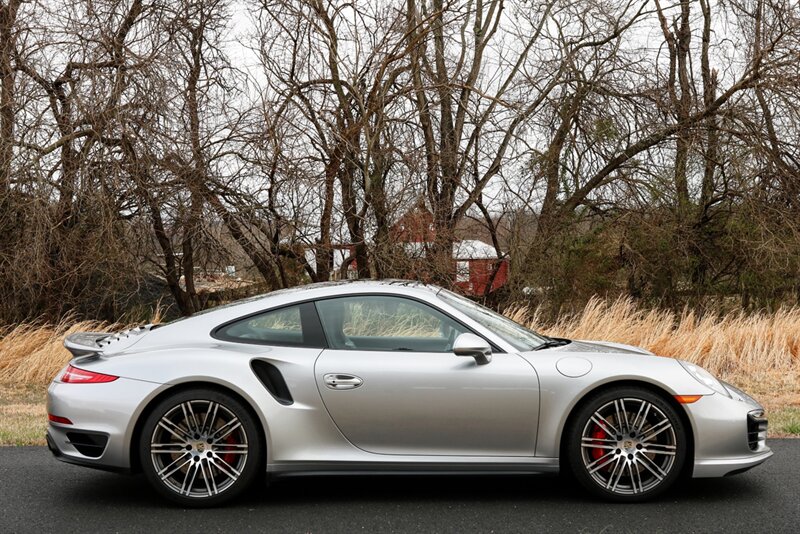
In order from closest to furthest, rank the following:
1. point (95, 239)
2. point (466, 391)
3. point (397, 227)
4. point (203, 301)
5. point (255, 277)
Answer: point (466, 391) → point (95, 239) → point (397, 227) → point (255, 277) → point (203, 301)

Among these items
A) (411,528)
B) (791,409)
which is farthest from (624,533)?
(791,409)

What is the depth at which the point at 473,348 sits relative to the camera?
5.20 meters

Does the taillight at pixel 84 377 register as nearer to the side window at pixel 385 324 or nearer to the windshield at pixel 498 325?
the side window at pixel 385 324

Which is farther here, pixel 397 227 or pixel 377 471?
pixel 397 227

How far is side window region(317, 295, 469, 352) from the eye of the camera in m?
5.54

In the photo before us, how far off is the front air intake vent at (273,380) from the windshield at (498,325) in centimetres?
116

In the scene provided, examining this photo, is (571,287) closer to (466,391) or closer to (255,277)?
(255,277)

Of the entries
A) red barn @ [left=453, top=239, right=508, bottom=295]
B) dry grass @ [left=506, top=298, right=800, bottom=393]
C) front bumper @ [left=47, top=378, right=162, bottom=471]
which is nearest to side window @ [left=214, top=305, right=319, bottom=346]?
front bumper @ [left=47, top=378, right=162, bottom=471]

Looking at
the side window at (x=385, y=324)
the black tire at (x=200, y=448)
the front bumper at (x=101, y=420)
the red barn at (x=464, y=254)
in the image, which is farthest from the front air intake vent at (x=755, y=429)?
the red barn at (x=464, y=254)

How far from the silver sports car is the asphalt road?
211 mm

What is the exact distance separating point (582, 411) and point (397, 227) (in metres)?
11.1

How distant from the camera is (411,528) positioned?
16.0 feet

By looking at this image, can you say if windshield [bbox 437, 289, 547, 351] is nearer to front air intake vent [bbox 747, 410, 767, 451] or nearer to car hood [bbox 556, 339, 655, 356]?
car hood [bbox 556, 339, 655, 356]

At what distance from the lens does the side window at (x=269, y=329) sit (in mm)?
5531
